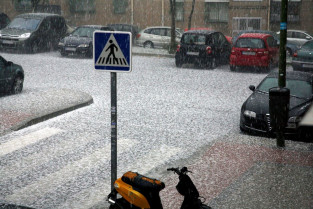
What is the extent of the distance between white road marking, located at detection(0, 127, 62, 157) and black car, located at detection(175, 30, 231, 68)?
11444 millimetres

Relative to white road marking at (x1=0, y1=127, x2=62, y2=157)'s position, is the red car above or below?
above

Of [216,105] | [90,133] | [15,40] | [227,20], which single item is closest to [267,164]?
[90,133]

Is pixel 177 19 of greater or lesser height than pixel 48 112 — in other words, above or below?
above

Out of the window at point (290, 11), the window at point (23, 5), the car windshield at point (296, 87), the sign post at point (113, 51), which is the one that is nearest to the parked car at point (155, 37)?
the window at point (290, 11)

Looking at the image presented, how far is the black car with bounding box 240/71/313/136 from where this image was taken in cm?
1098

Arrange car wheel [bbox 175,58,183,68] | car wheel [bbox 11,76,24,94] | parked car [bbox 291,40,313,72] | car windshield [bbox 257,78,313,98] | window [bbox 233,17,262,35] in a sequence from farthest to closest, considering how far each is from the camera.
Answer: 1. window [bbox 233,17,262,35]
2. car wheel [bbox 175,58,183,68]
3. parked car [bbox 291,40,313,72]
4. car wheel [bbox 11,76,24,94]
5. car windshield [bbox 257,78,313,98]

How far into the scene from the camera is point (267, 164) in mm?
9023

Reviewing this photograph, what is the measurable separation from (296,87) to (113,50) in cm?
673

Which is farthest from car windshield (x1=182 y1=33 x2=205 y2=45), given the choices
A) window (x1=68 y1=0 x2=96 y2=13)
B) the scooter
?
window (x1=68 y1=0 x2=96 y2=13)

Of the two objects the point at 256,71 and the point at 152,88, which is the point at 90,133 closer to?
the point at 152,88

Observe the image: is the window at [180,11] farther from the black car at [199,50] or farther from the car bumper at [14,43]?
the black car at [199,50]

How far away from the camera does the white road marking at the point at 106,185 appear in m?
7.34

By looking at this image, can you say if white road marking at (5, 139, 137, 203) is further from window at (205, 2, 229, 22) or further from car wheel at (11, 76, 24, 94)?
window at (205, 2, 229, 22)

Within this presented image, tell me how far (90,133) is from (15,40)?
15.7 metres
